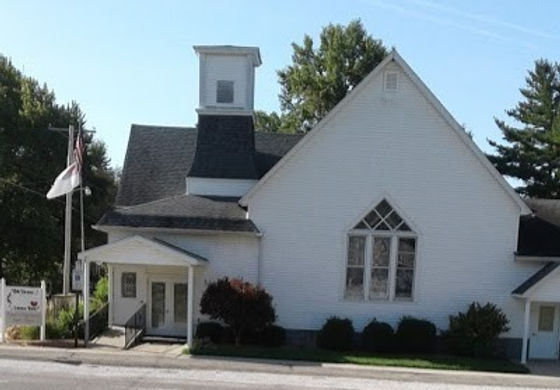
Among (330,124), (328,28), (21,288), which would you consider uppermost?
(328,28)

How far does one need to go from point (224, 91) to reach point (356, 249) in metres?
9.70

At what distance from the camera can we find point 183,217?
934 inches

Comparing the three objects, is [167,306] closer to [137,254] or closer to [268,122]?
[137,254]

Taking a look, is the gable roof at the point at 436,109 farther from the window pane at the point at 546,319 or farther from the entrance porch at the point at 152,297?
the entrance porch at the point at 152,297

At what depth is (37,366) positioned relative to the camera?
58.6ft

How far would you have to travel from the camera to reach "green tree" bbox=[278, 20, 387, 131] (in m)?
54.2

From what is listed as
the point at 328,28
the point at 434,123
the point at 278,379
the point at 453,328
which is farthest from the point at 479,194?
the point at 328,28

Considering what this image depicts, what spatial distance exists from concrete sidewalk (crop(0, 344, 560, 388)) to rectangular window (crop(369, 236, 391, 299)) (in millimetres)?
3914

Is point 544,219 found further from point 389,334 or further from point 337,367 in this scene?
point 337,367

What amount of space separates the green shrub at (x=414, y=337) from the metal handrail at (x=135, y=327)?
920 cm

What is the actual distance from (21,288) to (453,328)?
15.0m

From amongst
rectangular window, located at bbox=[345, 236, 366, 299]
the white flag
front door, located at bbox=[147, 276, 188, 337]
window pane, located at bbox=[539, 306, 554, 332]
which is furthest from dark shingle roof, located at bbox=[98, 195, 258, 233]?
window pane, located at bbox=[539, 306, 554, 332]

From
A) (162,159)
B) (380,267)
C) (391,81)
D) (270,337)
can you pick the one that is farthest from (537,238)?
(162,159)

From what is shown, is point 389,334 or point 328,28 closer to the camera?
point 389,334
